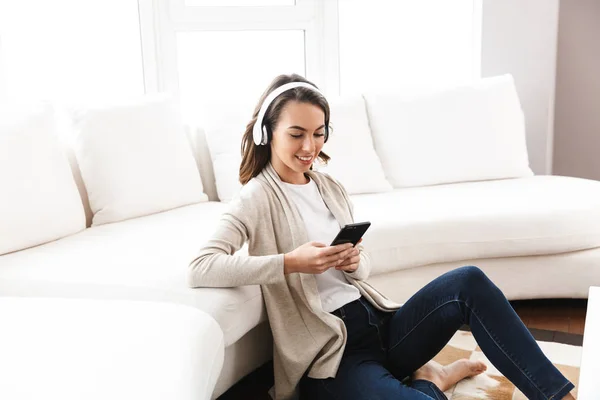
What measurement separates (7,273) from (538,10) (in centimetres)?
284

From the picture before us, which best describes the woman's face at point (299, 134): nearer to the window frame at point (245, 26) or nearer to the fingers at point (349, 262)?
the fingers at point (349, 262)

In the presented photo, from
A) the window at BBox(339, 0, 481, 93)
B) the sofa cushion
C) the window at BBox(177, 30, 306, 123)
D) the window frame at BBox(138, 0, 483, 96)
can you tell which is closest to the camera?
the sofa cushion

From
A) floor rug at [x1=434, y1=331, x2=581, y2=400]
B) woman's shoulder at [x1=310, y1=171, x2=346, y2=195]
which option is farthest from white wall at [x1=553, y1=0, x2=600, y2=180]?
woman's shoulder at [x1=310, y1=171, x2=346, y2=195]

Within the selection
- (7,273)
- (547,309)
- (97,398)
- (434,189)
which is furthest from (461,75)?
(97,398)

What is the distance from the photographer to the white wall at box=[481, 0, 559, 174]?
3352mm

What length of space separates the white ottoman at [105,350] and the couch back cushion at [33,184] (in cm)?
56

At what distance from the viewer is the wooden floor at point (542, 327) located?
6.28 ft

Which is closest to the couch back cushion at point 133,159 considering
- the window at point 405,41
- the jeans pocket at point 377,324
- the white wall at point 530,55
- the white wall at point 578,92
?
the jeans pocket at point 377,324

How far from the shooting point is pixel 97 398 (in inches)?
37.9

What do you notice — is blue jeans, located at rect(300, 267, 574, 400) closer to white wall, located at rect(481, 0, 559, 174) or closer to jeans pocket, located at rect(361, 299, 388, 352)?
jeans pocket, located at rect(361, 299, 388, 352)

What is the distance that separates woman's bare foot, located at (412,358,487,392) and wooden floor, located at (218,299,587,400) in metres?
0.45

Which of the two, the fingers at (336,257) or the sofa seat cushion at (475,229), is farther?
the sofa seat cushion at (475,229)

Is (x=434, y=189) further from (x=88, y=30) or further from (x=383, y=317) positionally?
(x=88, y=30)

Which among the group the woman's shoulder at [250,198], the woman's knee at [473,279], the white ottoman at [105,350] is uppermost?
the woman's shoulder at [250,198]
